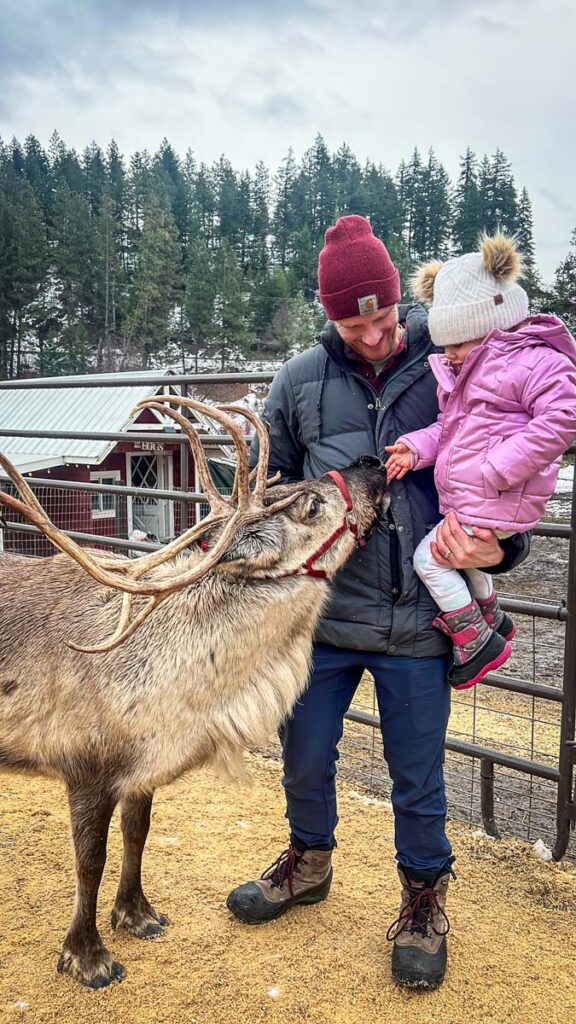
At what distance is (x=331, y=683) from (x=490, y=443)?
1.02 metres

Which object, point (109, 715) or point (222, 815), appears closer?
point (109, 715)

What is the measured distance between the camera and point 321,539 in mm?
2578

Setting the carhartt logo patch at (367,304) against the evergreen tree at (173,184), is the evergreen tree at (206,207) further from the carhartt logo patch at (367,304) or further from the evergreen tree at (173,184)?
the carhartt logo patch at (367,304)

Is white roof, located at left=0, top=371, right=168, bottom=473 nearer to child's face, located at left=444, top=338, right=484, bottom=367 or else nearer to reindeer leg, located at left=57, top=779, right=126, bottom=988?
reindeer leg, located at left=57, top=779, right=126, bottom=988

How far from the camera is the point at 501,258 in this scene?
2.28 m

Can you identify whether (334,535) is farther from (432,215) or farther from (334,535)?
(432,215)

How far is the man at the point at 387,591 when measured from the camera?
8.10 feet

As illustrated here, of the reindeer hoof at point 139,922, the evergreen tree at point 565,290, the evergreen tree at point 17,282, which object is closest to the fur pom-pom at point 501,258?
the reindeer hoof at point 139,922

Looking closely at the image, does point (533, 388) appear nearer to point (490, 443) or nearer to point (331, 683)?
point (490, 443)

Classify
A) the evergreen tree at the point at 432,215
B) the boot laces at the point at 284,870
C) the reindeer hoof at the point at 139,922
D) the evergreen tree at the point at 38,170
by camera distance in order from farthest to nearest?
the evergreen tree at the point at 432,215
the evergreen tree at the point at 38,170
the boot laces at the point at 284,870
the reindeer hoof at the point at 139,922

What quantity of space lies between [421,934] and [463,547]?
1.28 metres

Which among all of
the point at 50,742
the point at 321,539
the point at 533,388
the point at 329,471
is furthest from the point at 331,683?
the point at 533,388

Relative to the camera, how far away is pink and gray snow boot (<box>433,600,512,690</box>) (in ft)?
7.88

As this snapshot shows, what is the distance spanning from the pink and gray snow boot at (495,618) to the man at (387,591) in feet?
0.56
